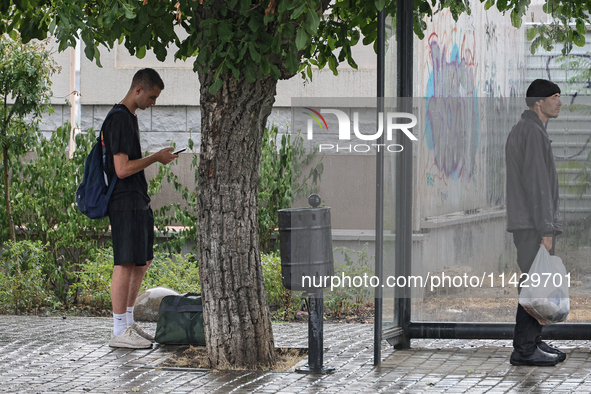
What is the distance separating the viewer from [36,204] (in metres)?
9.08

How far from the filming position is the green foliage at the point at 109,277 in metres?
8.30

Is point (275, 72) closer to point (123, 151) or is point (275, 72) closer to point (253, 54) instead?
point (253, 54)

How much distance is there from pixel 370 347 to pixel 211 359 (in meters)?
1.40

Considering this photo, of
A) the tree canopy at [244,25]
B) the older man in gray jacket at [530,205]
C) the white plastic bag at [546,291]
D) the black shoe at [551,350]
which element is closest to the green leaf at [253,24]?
the tree canopy at [244,25]

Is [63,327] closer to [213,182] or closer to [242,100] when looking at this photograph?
[213,182]

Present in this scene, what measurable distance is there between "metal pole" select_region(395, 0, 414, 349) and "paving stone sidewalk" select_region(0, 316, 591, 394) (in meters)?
0.38

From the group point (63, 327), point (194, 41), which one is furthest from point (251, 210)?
point (63, 327)

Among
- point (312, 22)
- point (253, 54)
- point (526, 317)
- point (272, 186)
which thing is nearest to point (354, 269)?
point (526, 317)

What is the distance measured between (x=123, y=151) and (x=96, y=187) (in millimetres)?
374

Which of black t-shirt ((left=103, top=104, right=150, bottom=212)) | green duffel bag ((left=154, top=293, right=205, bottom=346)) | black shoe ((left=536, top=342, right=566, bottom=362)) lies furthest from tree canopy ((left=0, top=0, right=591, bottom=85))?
black shoe ((left=536, top=342, right=566, bottom=362))

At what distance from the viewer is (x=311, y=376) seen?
5.19 m

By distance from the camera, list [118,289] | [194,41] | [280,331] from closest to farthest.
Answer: [194,41]
[118,289]
[280,331]

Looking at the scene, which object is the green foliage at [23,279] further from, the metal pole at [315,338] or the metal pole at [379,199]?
the metal pole at [379,199]

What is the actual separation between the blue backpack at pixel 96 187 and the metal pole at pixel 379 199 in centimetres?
207
